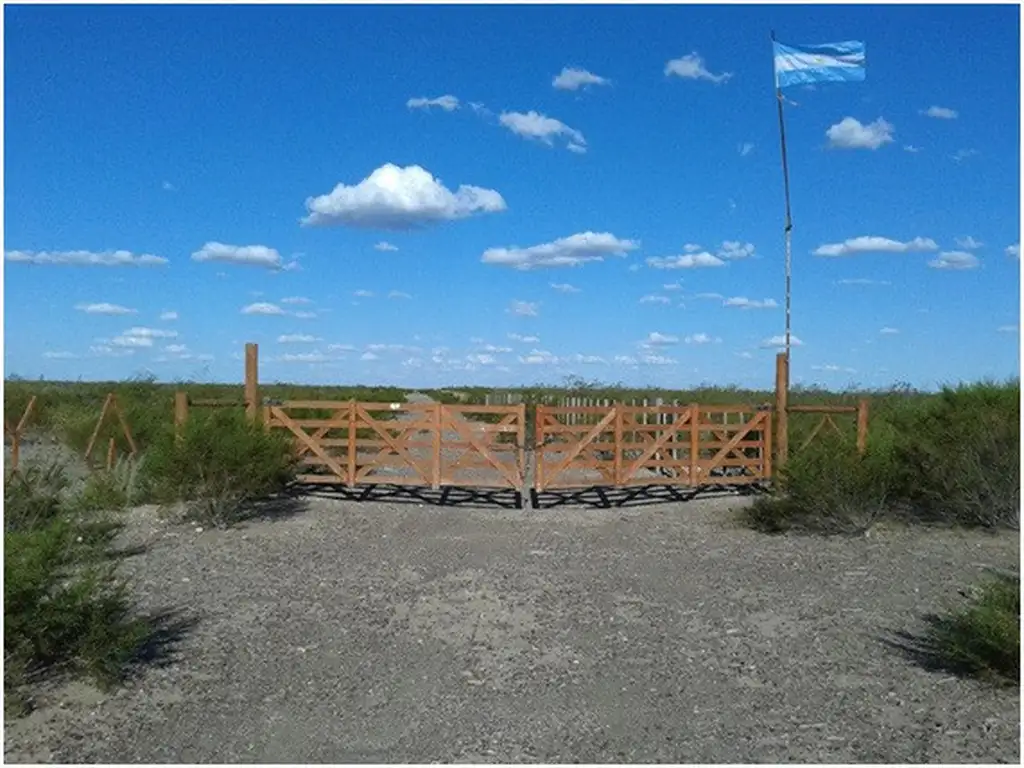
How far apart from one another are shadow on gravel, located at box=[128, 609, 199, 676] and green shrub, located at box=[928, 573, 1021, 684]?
5884mm

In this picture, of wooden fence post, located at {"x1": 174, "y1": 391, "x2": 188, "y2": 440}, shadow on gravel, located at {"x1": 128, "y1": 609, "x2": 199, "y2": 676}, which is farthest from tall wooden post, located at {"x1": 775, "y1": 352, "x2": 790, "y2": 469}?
shadow on gravel, located at {"x1": 128, "y1": 609, "x2": 199, "y2": 676}

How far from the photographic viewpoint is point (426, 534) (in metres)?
16.1

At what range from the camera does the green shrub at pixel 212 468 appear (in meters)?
16.3

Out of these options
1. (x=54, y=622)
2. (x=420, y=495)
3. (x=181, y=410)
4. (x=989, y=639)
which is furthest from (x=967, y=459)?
(x=54, y=622)

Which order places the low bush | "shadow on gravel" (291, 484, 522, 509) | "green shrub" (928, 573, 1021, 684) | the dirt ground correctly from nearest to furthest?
1. the dirt ground
2. the low bush
3. "green shrub" (928, 573, 1021, 684)
4. "shadow on gravel" (291, 484, 522, 509)

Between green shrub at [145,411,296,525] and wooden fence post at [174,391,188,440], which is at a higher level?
wooden fence post at [174,391,188,440]

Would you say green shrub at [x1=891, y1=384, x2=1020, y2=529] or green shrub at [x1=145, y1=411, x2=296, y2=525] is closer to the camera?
green shrub at [x1=891, y1=384, x2=1020, y2=529]

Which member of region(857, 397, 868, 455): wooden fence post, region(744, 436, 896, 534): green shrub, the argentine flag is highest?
the argentine flag

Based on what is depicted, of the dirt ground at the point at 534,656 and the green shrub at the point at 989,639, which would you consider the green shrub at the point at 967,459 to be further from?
the green shrub at the point at 989,639

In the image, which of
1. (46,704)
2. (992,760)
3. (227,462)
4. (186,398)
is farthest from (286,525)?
(992,760)

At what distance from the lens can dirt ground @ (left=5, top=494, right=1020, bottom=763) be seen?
7.12 metres

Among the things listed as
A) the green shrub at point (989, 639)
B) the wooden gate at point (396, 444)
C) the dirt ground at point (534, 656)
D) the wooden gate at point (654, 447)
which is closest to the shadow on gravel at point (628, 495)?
the wooden gate at point (654, 447)

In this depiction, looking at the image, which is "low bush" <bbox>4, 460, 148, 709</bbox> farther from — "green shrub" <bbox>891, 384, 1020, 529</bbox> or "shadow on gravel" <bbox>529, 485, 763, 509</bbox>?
"shadow on gravel" <bbox>529, 485, 763, 509</bbox>

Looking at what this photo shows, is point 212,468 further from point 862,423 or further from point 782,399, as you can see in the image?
point 862,423
